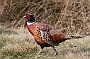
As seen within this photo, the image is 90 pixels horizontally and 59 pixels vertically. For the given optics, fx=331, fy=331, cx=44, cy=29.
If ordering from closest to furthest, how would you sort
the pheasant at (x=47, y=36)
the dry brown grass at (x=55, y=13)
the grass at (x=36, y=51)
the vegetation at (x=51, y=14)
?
the pheasant at (x=47, y=36) → the grass at (x=36, y=51) → the vegetation at (x=51, y=14) → the dry brown grass at (x=55, y=13)

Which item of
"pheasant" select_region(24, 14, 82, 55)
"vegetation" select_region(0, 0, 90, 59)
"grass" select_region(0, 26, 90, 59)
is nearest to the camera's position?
"pheasant" select_region(24, 14, 82, 55)

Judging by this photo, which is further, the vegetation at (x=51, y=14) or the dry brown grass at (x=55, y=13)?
the dry brown grass at (x=55, y=13)

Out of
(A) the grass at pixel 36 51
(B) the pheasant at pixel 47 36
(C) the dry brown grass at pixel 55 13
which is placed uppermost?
(B) the pheasant at pixel 47 36

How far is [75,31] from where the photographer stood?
1181 centimetres

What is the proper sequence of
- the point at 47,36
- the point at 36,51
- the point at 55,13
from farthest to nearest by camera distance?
1. the point at 55,13
2. the point at 36,51
3. the point at 47,36

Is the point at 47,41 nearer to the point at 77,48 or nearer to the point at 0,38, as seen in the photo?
the point at 77,48

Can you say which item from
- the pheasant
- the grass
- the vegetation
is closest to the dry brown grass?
the vegetation

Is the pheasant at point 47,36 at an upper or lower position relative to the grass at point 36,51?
upper

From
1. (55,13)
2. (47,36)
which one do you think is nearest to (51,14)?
(55,13)

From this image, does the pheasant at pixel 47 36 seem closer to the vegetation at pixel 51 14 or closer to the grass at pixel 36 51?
the grass at pixel 36 51

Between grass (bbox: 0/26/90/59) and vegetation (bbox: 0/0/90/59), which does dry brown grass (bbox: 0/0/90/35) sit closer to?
vegetation (bbox: 0/0/90/59)

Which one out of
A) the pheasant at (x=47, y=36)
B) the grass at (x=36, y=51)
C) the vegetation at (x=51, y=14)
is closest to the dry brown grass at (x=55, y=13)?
the vegetation at (x=51, y=14)

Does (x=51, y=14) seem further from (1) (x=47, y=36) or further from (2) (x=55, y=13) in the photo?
(1) (x=47, y=36)

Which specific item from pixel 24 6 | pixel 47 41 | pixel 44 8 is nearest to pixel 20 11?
pixel 24 6
